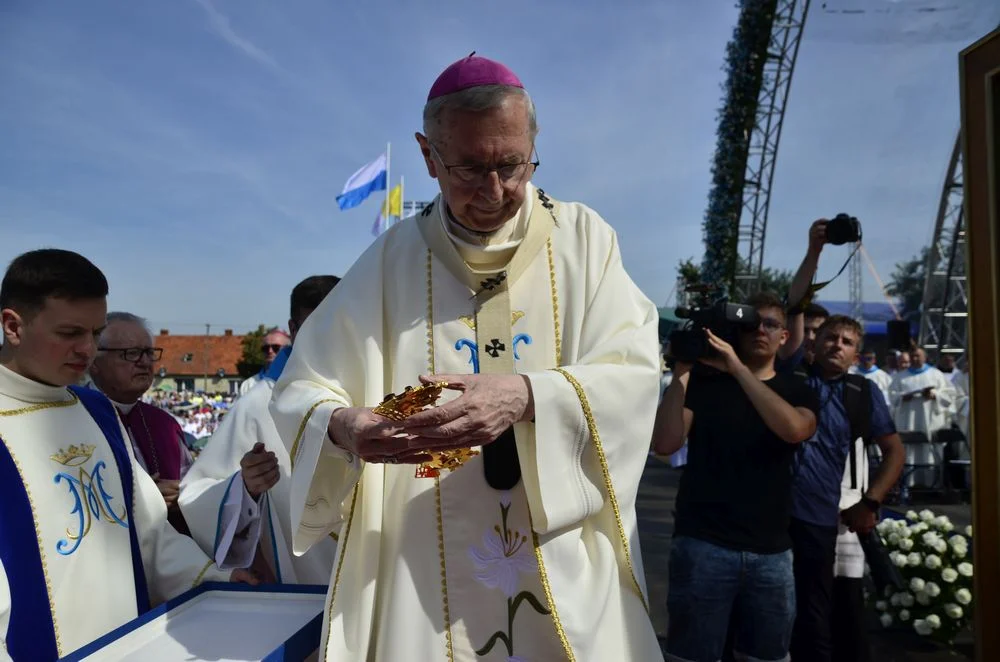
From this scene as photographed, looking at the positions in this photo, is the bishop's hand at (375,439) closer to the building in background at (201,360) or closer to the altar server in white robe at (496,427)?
the altar server in white robe at (496,427)

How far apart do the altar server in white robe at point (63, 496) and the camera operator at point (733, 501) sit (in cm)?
186

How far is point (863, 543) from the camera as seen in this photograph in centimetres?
400

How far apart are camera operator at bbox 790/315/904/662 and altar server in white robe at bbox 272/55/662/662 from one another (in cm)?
211

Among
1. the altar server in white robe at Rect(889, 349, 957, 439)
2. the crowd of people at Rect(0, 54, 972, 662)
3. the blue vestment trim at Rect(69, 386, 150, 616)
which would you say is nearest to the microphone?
the crowd of people at Rect(0, 54, 972, 662)

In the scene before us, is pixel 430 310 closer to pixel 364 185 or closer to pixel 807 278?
pixel 807 278

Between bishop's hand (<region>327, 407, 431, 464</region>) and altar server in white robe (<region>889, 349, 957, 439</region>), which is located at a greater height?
bishop's hand (<region>327, 407, 431, 464</region>)

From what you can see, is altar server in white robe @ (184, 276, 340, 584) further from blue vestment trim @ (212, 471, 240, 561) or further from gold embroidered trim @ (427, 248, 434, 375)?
gold embroidered trim @ (427, 248, 434, 375)

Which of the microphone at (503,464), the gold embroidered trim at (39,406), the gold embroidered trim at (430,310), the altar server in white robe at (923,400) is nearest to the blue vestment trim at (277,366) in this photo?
the gold embroidered trim at (39,406)

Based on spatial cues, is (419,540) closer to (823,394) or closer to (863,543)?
(823,394)

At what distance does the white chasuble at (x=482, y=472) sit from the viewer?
160 cm

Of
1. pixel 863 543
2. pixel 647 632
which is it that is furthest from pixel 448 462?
pixel 863 543

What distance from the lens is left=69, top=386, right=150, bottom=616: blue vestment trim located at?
6.78 ft

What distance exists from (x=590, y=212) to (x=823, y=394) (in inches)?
93.3

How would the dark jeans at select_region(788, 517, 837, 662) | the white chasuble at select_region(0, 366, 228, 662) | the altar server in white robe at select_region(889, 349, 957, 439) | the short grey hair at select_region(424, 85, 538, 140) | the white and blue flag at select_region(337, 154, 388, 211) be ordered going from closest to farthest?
1. the short grey hair at select_region(424, 85, 538, 140)
2. the white chasuble at select_region(0, 366, 228, 662)
3. the dark jeans at select_region(788, 517, 837, 662)
4. the altar server in white robe at select_region(889, 349, 957, 439)
5. the white and blue flag at select_region(337, 154, 388, 211)
